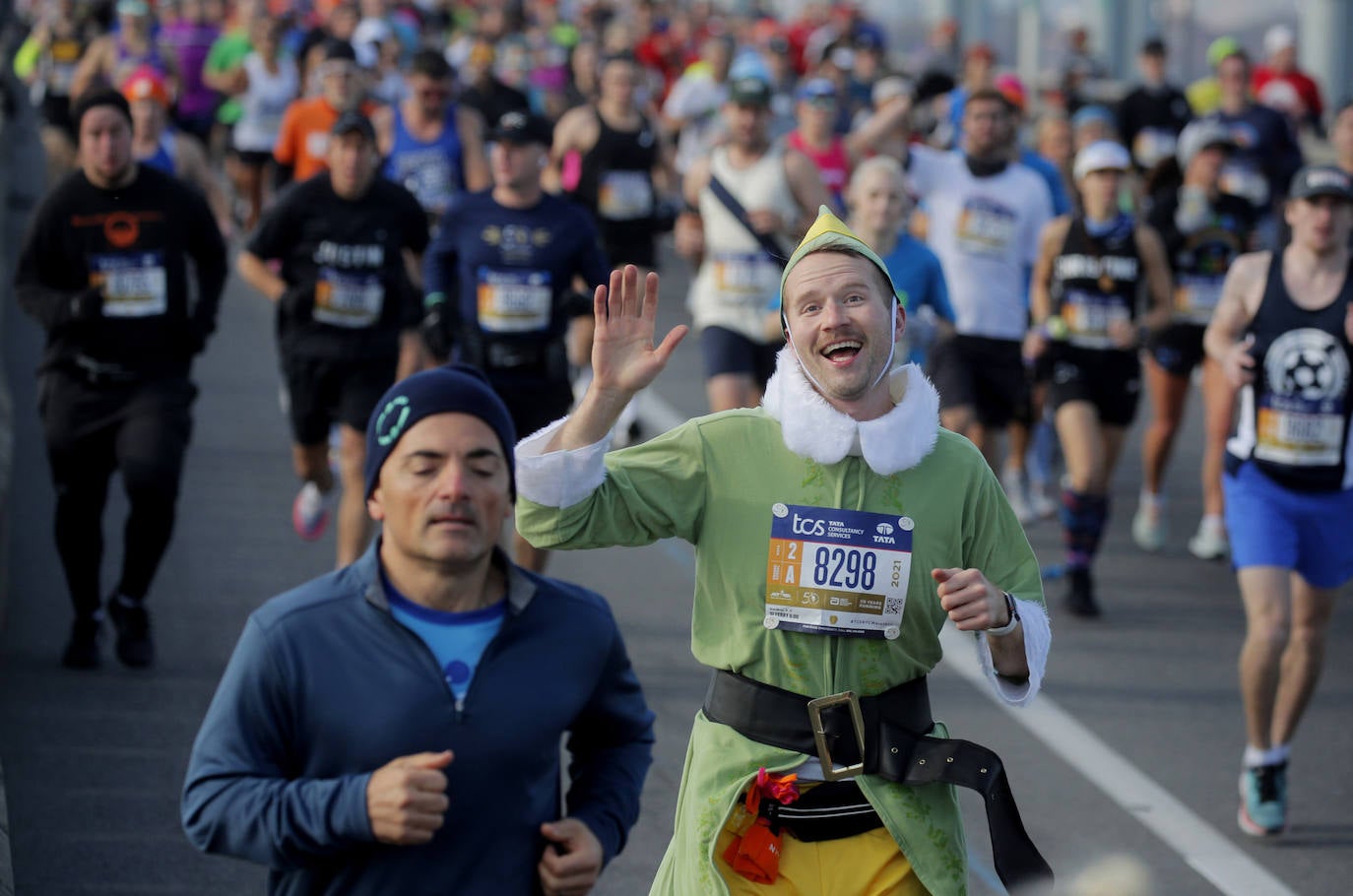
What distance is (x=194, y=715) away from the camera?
7715mm

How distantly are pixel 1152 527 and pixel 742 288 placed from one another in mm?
2610

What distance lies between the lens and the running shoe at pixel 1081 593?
386 inches

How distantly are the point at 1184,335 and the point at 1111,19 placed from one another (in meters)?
18.9

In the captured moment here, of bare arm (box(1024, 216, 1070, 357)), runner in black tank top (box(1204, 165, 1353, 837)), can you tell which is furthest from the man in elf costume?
bare arm (box(1024, 216, 1070, 357))

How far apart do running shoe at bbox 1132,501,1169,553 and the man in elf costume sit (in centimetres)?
716

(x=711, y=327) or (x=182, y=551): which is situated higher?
(x=711, y=327)

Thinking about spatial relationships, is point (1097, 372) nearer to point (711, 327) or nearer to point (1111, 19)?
point (711, 327)

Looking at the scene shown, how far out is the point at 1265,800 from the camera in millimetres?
7070

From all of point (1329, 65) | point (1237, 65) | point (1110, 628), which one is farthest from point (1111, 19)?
point (1110, 628)

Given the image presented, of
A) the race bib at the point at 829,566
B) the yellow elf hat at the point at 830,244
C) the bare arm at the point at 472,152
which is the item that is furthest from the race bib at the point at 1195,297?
the race bib at the point at 829,566

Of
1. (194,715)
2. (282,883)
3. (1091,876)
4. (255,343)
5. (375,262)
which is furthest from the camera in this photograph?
(255,343)

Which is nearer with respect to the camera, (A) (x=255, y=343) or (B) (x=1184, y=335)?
(B) (x=1184, y=335)

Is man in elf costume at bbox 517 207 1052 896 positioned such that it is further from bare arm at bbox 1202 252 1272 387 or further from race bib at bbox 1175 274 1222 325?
race bib at bbox 1175 274 1222 325

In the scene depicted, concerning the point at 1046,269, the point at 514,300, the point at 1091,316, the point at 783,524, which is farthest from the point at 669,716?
the point at 783,524
